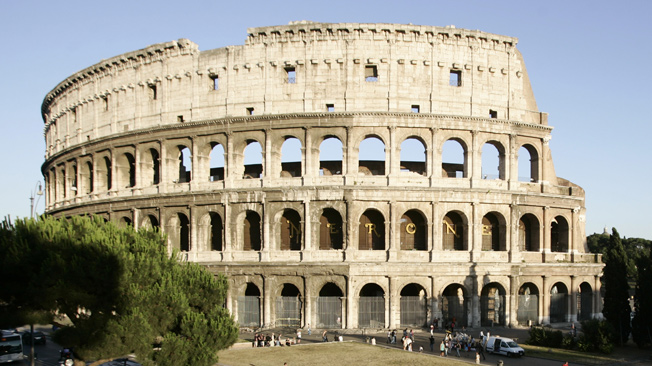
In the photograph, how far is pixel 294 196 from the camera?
119 feet

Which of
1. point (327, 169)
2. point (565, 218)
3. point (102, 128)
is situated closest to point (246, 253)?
point (327, 169)

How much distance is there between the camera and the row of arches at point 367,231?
3700 cm

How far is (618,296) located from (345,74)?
19.9 m

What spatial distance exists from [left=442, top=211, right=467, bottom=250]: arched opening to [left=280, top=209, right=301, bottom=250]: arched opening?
30.3 feet

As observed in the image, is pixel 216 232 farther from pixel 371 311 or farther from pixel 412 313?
pixel 412 313

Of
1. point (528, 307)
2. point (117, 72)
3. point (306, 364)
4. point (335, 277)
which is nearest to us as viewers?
point (306, 364)

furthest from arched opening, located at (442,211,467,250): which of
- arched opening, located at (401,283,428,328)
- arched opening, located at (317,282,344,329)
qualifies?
arched opening, located at (317,282,344,329)

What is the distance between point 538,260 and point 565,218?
3897mm

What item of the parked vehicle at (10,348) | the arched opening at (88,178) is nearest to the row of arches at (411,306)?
the parked vehicle at (10,348)

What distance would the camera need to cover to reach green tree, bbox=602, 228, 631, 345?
107 ft

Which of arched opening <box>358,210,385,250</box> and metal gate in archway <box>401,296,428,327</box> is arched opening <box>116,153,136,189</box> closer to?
arched opening <box>358,210,385,250</box>

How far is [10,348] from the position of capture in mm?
28672

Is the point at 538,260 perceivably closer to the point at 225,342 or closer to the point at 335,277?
the point at 335,277

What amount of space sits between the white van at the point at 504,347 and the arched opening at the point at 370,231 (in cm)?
978
